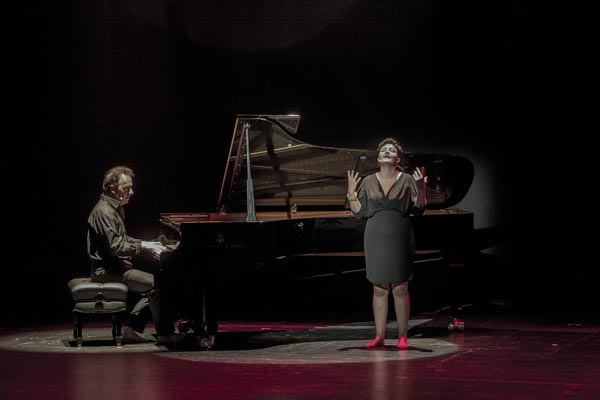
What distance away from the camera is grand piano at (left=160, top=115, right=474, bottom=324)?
5.58m

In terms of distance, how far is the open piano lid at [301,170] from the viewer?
20.4 feet

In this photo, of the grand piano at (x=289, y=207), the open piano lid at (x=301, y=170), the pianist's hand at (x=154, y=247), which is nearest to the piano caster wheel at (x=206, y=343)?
the grand piano at (x=289, y=207)

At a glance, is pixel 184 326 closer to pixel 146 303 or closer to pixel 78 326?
pixel 146 303

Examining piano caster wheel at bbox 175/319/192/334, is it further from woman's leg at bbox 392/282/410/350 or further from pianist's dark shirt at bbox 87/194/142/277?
woman's leg at bbox 392/282/410/350

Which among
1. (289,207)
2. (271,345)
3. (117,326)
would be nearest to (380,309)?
(271,345)

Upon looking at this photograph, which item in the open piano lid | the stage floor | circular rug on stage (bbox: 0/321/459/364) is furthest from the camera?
the open piano lid

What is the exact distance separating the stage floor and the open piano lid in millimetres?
935

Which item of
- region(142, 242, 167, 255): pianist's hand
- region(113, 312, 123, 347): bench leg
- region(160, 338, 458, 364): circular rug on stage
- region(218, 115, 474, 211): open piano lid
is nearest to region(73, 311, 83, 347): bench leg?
region(113, 312, 123, 347): bench leg

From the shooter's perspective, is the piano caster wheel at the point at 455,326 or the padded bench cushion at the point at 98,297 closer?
the padded bench cushion at the point at 98,297

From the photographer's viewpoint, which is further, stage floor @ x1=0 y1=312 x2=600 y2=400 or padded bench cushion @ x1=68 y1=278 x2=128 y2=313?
padded bench cushion @ x1=68 y1=278 x2=128 y2=313

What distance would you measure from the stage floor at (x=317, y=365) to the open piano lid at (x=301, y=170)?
3.07 ft

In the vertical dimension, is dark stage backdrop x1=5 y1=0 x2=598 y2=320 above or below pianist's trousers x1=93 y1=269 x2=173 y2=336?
above

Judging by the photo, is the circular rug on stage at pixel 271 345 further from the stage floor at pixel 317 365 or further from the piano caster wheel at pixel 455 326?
the piano caster wheel at pixel 455 326

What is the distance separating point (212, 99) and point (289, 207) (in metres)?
1.40
